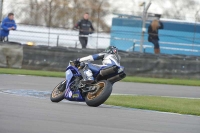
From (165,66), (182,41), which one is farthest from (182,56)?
(182,41)

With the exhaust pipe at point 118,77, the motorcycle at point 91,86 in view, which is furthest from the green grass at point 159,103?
the motorcycle at point 91,86

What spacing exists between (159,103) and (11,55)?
400 inches

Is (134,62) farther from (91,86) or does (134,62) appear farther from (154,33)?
(91,86)

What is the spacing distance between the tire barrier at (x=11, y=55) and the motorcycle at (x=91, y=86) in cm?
1028

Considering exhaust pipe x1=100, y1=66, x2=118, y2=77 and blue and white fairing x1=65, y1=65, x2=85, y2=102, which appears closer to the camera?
exhaust pipe x1=100, y1=66, x2=118, y2=77

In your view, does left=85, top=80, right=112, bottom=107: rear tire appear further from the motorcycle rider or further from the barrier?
the barrier

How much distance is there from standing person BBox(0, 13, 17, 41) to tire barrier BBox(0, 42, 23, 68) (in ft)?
3.01

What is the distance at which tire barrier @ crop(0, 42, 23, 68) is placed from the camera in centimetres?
2255

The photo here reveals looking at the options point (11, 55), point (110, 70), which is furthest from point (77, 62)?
point (11, 55)

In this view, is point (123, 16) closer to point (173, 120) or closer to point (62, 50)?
point (62, 50)

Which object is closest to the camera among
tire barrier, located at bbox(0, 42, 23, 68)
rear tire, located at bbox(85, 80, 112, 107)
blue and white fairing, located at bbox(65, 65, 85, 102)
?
rear tire, located at bbox(85, 80, 112, 107)

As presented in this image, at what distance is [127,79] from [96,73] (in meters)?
9.03

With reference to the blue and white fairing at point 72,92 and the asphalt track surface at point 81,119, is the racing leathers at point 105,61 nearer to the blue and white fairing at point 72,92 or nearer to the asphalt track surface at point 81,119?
the blue and white fairing at point 72,92

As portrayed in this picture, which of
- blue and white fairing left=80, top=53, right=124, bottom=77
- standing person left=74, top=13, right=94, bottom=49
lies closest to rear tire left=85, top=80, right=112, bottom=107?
blue and white fairing left=80, top=53, right=124, bottom=77
